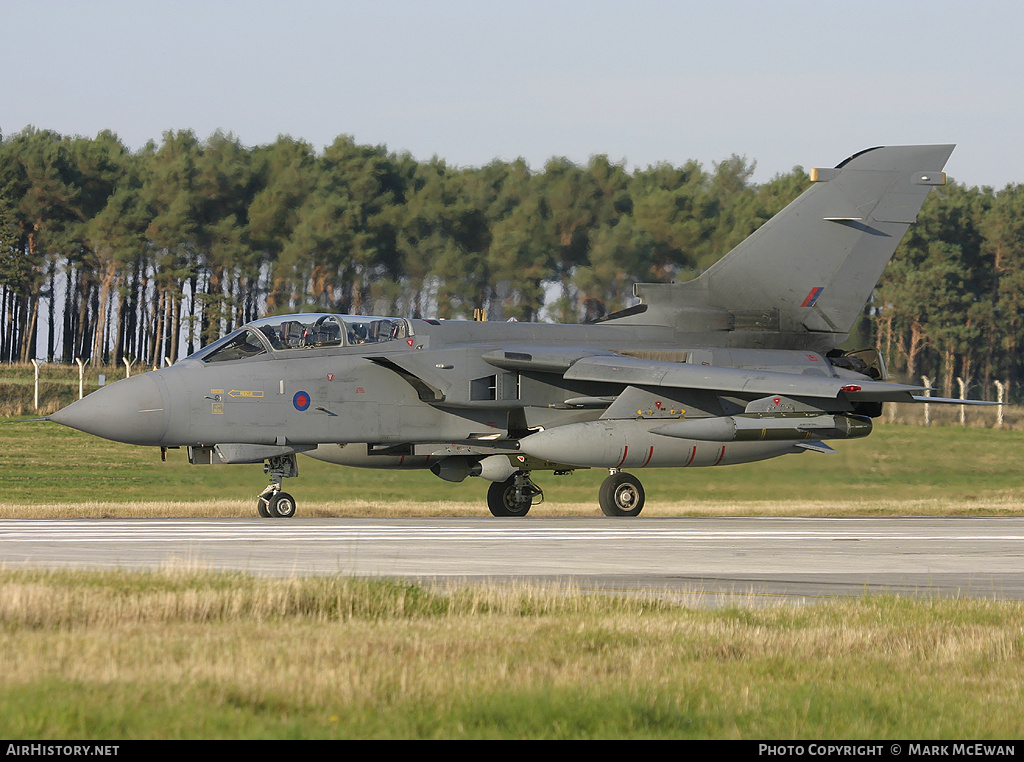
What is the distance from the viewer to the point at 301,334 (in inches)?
814

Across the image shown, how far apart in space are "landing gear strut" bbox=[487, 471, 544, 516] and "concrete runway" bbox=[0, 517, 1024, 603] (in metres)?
2.98

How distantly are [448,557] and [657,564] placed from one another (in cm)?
204

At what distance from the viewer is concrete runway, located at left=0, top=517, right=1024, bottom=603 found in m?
11.1

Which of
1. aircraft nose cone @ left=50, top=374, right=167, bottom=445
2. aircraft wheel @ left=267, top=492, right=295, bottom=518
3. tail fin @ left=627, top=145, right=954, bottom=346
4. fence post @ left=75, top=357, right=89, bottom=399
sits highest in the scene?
tail fin @ left=627, top=145, right=954, bottom=346

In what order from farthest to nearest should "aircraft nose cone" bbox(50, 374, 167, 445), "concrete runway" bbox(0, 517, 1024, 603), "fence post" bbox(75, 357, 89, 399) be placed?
"fence post" bbox(75, 357, 89, 399), "aircraft nose cone" bbox(50, 374, 167, 445), "concrete runway" bbox(0, 517, 1024, 603)

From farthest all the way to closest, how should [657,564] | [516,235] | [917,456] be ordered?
[516,235] → [917,456] → [657,564]

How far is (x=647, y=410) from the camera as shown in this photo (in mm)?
21250

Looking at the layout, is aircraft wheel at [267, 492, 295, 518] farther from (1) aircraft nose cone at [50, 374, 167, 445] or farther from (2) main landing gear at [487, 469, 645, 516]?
(2) main landing gear at [487, 469, 645, 516]

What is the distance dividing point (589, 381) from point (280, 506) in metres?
5.49

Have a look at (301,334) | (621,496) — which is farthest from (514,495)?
(301,334)

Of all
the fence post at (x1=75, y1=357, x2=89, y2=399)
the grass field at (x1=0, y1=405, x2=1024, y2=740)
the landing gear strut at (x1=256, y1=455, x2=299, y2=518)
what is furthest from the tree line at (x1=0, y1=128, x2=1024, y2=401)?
the grass field at (x1=0, y1=405, x2=1024, y2=740)

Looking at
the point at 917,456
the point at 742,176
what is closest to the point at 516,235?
the point at 917,456

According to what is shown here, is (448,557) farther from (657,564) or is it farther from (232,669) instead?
(232,669)

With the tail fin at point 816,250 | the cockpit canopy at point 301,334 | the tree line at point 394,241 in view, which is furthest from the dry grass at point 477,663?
the tree line at point 394,241
